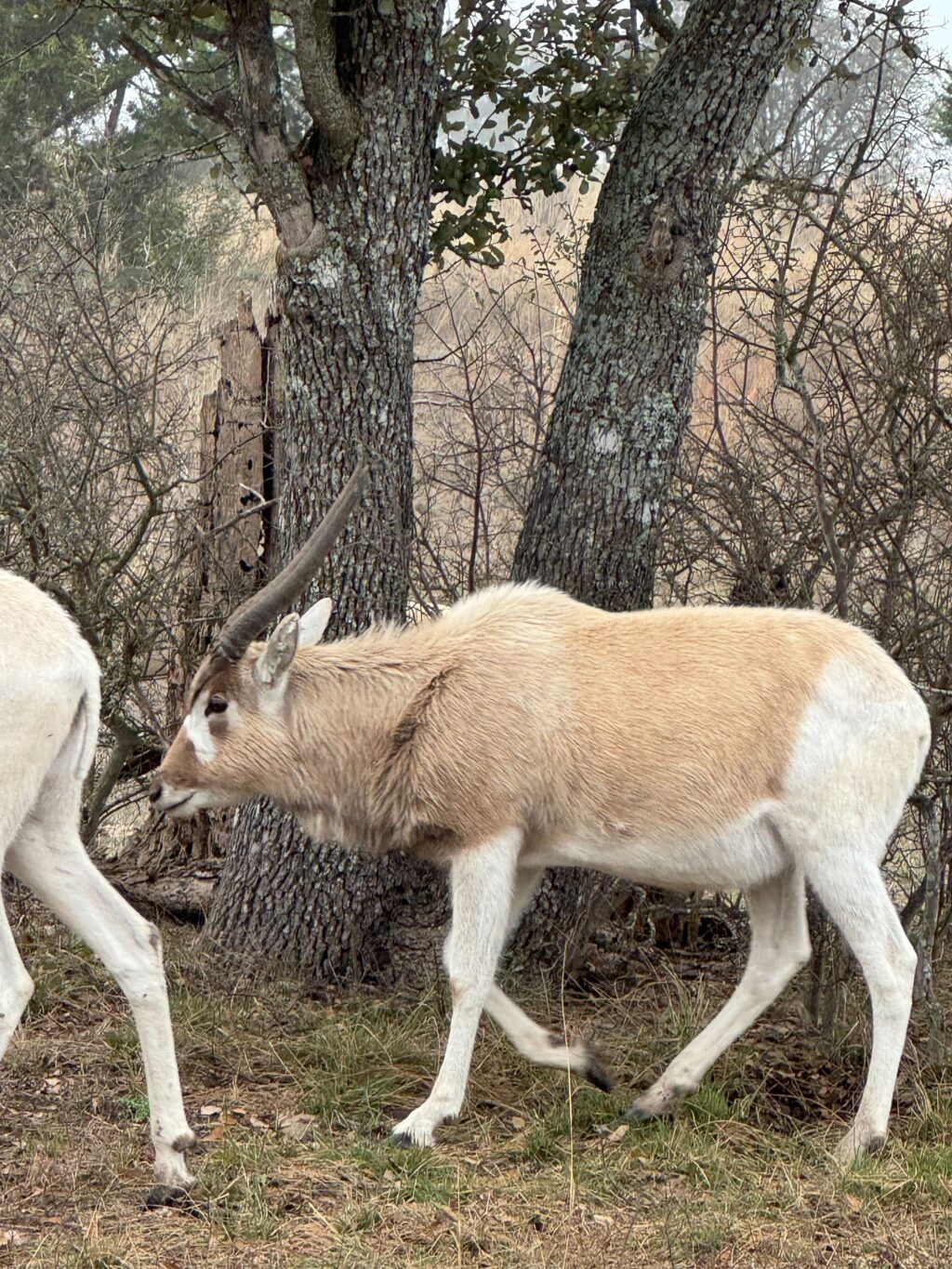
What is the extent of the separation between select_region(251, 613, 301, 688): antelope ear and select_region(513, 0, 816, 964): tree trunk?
1.66 meters

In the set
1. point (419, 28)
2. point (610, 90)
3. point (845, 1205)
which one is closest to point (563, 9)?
point (610, 90)

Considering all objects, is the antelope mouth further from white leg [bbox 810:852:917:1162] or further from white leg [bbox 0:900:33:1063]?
white leg [bbox 810:852:917:1162]

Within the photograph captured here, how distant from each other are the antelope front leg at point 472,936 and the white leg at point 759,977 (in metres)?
0.73

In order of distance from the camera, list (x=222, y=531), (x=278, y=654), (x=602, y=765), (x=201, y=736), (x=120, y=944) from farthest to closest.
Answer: (x=222, y=531) < (x=201, y=736) < (x=278, y=654) < (x=602, y=765) < (x=120, y=944)

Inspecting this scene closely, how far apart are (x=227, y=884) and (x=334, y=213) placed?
2995mm

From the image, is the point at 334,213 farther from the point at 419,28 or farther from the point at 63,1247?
the point at 63,1247

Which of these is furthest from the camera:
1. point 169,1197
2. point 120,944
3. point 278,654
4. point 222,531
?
point 222,531

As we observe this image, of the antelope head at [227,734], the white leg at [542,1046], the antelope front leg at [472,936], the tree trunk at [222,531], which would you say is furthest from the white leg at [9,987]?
→ the tree trunk at [222,531]

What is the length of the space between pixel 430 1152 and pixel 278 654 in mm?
1798

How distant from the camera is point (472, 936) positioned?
5.27m

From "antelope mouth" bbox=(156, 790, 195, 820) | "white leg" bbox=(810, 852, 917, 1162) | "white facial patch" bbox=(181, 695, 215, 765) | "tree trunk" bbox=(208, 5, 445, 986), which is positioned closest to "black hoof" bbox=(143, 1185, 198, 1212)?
"antelope mouth" bbox=(156, 790, 195, 820)

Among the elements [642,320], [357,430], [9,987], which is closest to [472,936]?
[9,987]

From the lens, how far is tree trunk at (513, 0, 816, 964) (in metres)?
6.49

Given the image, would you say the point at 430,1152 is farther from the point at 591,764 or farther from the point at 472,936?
the point at 591,764
